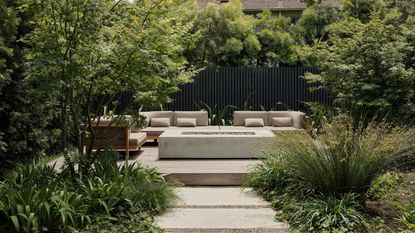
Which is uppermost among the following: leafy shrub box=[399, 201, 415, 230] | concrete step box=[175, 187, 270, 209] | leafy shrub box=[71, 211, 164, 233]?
leafy shrub box=[399, 201, 415, 230]

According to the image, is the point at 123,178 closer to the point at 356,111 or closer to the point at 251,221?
the point at 251,221

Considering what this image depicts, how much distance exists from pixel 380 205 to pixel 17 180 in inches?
156

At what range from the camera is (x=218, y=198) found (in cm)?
598

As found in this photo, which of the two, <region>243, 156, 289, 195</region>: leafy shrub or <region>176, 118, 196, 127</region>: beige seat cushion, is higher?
<region>176, 118, 196, 127</region>: beige seat cushion

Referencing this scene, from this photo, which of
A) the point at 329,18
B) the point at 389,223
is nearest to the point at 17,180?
the point at 389,223

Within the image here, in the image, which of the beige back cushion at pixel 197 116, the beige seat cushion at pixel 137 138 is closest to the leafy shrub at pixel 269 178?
the beige seat cushion at pixel 137 138

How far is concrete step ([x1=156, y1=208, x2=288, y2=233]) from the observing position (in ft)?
15.2

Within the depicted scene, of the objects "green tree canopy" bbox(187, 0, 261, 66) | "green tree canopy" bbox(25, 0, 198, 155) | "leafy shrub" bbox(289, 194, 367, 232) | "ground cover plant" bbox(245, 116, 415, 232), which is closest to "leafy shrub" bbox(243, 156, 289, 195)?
"ground cover plant" bbox(245, 116, 415, 232)

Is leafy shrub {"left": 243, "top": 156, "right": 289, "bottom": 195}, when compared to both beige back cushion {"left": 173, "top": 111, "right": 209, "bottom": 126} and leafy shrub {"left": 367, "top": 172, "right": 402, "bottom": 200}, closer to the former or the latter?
leafy shrub {"left": 367, "top": 172, "right": 402, "bottom": 200}

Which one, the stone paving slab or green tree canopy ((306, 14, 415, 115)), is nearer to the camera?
the stone paving slab

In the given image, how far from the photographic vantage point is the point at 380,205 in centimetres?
514

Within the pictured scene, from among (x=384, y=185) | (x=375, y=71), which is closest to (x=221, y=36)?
(x=375, y=71)

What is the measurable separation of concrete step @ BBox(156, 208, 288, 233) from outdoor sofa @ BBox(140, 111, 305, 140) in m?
5.72

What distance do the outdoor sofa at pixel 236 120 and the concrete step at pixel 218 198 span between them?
4.55 m
